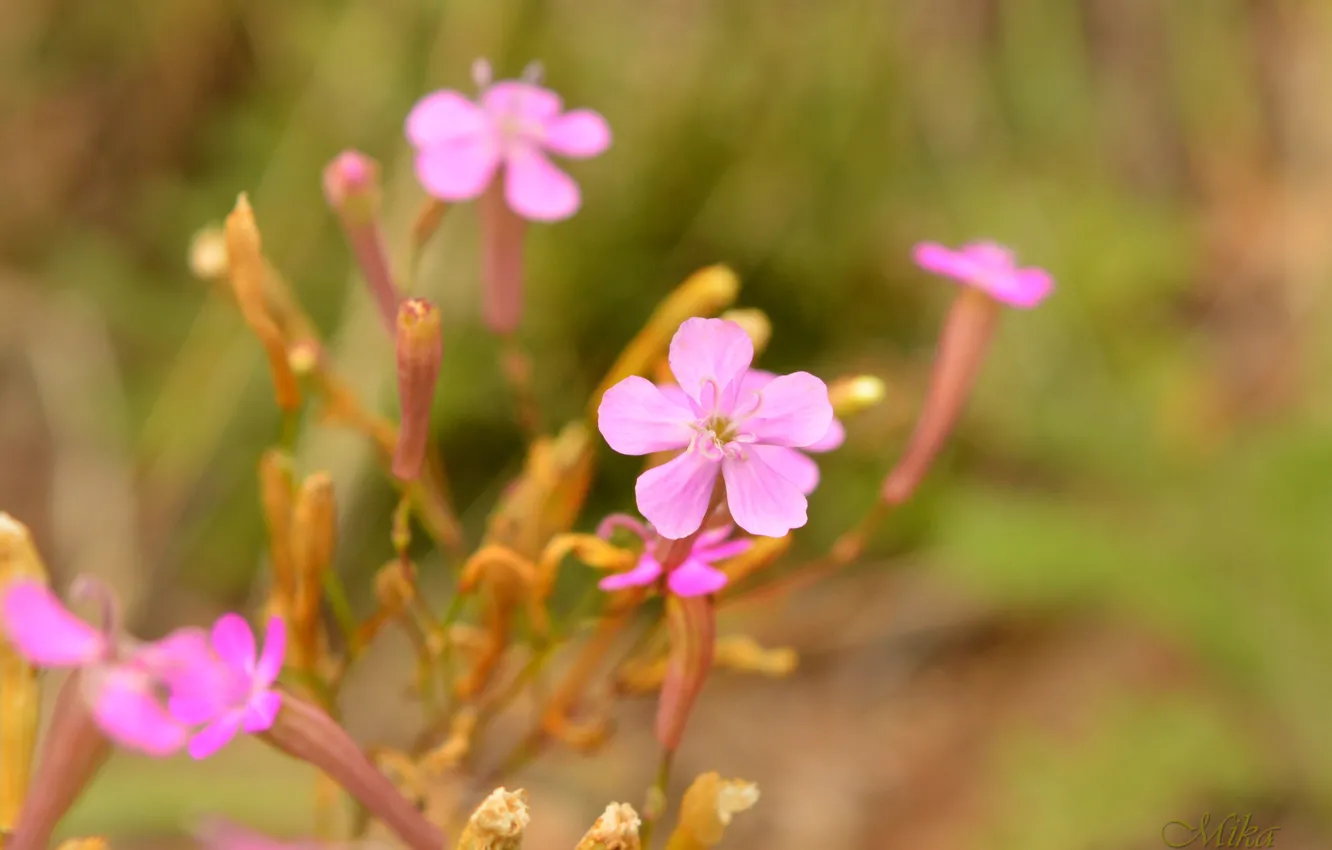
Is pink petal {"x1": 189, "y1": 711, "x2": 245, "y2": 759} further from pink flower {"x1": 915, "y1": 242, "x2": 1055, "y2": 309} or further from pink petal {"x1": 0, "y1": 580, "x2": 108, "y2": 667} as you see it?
pink flower {"x1": 915, "y1": 242, "x2": 1055, "y2": 309}

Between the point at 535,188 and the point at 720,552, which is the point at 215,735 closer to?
the point at 720,552

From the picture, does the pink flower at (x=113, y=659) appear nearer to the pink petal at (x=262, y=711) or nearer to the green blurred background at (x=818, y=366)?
the pink petal at (x=262, y=711)

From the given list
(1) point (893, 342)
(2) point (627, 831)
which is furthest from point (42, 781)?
(1) point (893, 342)

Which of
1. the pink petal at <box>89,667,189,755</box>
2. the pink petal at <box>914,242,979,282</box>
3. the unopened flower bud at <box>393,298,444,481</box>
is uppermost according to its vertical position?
the pink petal at <box>914,242,979,282</box>

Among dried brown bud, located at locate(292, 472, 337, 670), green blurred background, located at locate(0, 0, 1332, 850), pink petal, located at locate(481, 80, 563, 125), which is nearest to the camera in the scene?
dried brown bud, located at locate(292, 472, 337, 670)

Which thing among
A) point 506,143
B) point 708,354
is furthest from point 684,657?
point 506,143

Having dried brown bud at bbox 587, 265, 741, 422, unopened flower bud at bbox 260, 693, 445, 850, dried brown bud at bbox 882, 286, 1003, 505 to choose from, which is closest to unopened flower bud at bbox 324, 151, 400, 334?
dried brown bud at bbox 587, 265, 741, 422

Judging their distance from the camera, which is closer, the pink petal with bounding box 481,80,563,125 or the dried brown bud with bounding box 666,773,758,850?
the dried brown bud with bounding box 666,773,758,850
